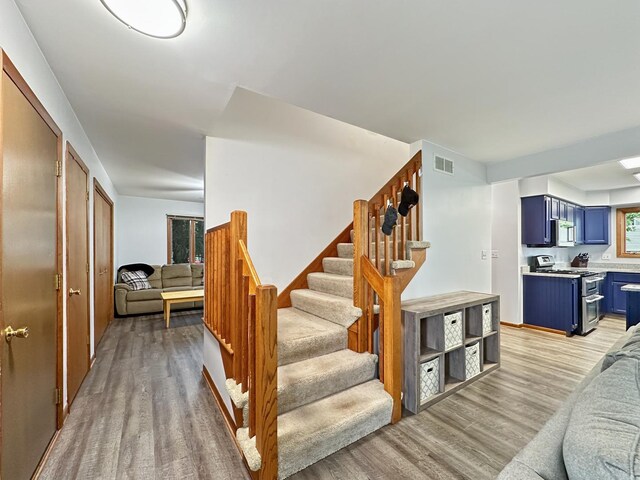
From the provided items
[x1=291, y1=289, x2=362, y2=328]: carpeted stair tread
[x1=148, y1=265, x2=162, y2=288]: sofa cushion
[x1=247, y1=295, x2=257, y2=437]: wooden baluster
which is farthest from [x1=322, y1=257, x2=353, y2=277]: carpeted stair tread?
[x1=148, y1=265, x2=162, y2=288]: sofa cushion

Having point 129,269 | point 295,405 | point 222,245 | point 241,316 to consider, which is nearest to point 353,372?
point 295,405

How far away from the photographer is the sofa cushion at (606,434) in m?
0.60

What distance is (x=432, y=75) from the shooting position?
6.22 feet

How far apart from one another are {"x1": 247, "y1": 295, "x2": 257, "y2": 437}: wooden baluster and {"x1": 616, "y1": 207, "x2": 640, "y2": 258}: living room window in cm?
756

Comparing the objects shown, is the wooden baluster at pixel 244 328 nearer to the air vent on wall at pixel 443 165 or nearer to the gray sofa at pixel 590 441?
the gray sofa at pixel 590 441

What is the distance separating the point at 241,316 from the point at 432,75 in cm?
197

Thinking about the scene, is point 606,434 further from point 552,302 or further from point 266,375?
point 552,302

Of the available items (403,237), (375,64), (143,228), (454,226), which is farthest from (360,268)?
(143,228)

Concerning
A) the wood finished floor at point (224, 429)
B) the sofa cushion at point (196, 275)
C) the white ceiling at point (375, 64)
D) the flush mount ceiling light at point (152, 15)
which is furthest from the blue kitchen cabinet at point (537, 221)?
the sofa cushion at point (196, 275)

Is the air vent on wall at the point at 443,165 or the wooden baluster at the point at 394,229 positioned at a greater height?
the air vent on wall at the point at 443,165

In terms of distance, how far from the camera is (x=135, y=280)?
569 centimetres

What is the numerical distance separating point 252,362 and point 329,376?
27.1 inches

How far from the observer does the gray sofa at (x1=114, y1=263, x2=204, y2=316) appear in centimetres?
545

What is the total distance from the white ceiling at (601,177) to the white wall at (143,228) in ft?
25.4
